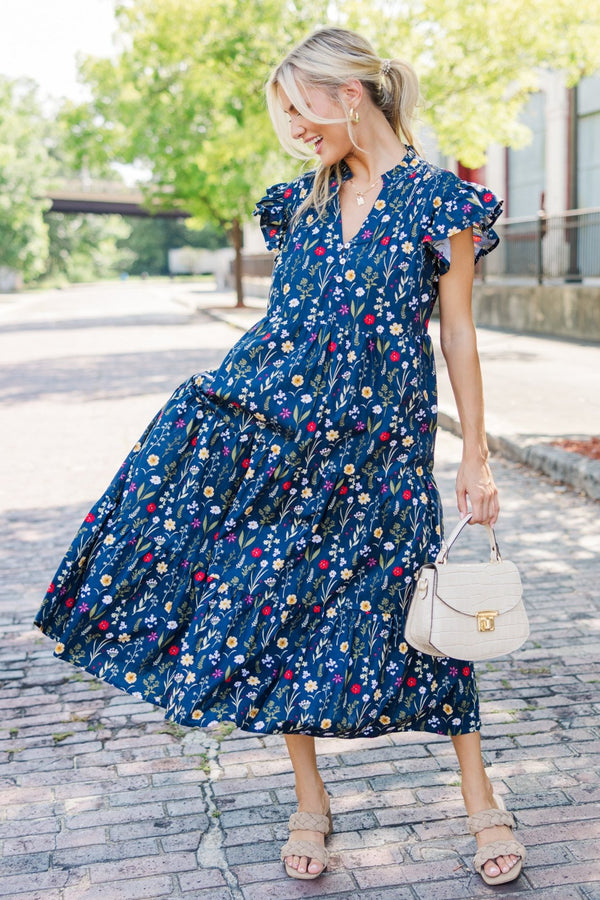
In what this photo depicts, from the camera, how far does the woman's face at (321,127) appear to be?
250 centimetres

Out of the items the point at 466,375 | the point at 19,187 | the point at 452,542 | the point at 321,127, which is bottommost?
the point at 452,542

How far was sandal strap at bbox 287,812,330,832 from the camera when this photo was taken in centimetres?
272

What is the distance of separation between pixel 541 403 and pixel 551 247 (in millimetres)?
9163

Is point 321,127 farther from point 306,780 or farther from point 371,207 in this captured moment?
point 306,780

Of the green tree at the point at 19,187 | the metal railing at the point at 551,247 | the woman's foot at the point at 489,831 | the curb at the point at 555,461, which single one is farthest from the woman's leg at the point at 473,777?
the green tree at the point at 19,187

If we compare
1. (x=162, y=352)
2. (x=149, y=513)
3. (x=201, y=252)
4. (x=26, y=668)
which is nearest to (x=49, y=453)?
(x=26, y=668)

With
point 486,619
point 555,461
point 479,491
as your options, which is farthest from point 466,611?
point 555,461

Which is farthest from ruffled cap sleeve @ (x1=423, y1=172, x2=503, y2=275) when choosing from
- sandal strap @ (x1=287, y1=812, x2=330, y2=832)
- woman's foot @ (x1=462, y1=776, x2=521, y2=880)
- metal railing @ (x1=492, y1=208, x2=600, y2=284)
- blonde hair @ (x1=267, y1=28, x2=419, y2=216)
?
metal railing @ (x1=492, y1=208, x2=600, y2=284)

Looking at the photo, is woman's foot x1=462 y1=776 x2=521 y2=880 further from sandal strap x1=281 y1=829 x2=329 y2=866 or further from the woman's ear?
the woman's ear

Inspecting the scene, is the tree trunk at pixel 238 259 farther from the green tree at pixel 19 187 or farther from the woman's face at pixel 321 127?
the woman's face at pixel 321 127

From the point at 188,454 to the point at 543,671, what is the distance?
6.30ft

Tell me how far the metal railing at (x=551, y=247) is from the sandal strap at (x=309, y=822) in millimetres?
15225

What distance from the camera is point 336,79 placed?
247 cm

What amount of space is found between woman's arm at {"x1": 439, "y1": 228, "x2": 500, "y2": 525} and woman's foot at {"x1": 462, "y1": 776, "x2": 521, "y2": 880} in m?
0.67
